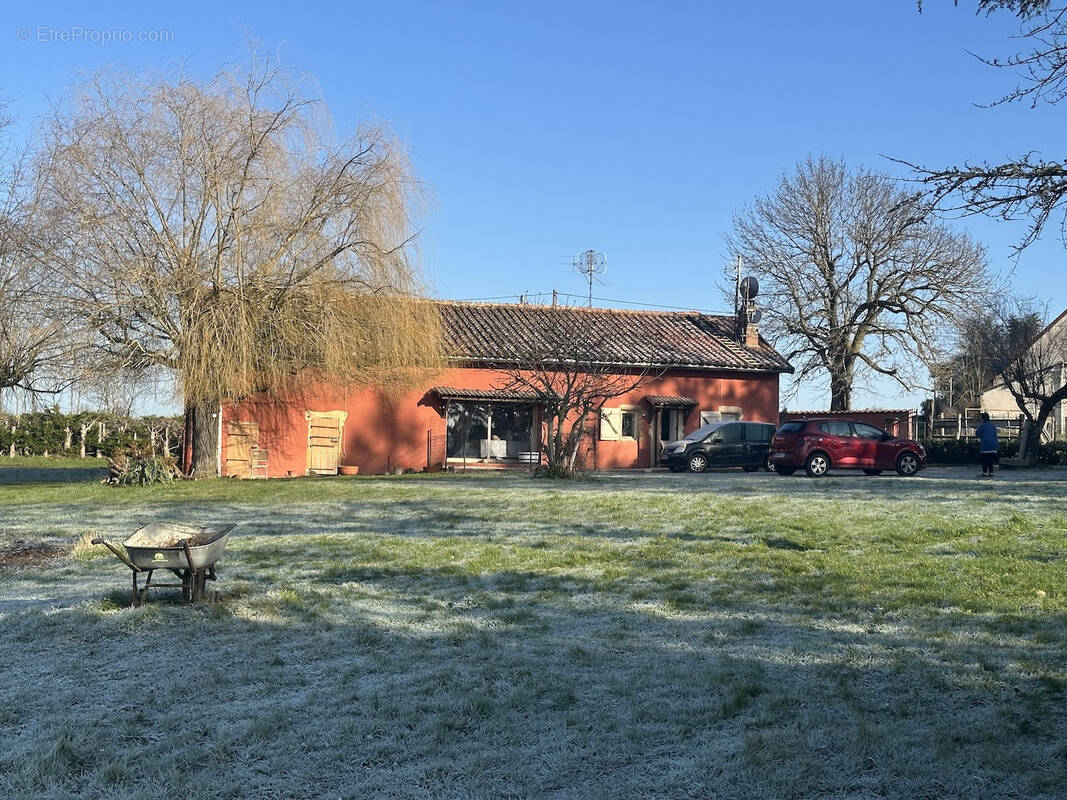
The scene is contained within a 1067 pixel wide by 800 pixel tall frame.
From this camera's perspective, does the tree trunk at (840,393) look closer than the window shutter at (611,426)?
No

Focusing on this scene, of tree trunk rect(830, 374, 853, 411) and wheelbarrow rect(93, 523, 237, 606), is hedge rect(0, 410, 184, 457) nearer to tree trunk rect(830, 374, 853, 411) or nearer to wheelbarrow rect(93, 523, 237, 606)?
tree trunk rect(830, 374, 853, 411)

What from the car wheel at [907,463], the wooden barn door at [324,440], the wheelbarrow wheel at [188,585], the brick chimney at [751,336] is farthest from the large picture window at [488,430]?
the wheelbarrow wheel at [188,585]

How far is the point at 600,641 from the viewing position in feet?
22.0

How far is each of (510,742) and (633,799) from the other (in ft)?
2.88

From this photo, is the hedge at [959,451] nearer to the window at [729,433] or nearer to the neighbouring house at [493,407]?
the neighbouring house at [493,407]

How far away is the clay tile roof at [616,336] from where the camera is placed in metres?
28.9

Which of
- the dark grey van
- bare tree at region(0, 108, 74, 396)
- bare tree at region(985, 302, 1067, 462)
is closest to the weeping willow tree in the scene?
bare tree at region(0, 108, 74, 396)

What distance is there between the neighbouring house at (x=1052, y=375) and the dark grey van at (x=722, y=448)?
8291mm

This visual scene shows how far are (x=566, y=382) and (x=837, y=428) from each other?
6.56 meters

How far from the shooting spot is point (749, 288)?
1320 inches

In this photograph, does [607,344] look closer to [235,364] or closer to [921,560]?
[235,364]

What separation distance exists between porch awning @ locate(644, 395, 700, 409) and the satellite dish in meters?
6.00

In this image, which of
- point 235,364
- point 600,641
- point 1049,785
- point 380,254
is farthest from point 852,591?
point 380,254

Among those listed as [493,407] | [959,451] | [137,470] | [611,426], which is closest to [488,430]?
[493,407]
